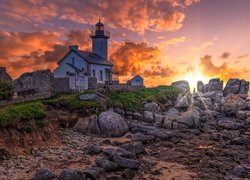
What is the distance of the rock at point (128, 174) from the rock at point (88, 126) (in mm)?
10698

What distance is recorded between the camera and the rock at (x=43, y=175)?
15.9 meters

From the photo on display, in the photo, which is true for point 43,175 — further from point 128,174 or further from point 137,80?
point 137,80

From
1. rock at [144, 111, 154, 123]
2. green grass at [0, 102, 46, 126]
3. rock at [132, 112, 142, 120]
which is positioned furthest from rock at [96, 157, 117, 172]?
rock at [144, 111, 154, 123]

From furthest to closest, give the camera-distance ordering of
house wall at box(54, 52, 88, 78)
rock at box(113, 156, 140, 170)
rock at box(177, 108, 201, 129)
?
1. house wall at box(54, 52, 88, 78)
2. rock at box(177, 108, 201, 129)
3. rock at box(113, 156, 140, 170)

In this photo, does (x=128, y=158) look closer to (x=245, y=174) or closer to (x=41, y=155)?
(x=41, y=155)

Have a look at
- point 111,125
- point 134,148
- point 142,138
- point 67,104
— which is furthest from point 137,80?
point 134,148

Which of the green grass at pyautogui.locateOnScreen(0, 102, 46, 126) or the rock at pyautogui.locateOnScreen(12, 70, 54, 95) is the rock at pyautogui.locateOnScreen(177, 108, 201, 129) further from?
the green grass at pyautogui.locateOnScreen(0, 102, 46, 126)

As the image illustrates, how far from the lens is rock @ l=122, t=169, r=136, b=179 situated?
57.4ft

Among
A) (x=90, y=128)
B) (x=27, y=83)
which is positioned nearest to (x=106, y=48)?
(x=27, y=83)

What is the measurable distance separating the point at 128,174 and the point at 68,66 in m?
38.2

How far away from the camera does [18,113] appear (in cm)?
2255

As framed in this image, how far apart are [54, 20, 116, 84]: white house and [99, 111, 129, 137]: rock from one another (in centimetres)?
2034

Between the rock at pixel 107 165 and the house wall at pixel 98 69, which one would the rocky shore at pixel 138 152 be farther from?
the house wall at pixel 98 69

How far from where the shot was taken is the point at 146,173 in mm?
18562
